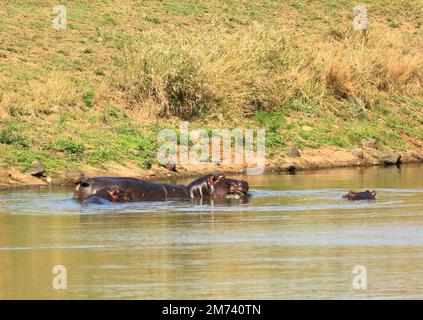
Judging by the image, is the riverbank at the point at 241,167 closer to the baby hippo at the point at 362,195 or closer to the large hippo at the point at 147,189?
the large hippo at the point at 147,189

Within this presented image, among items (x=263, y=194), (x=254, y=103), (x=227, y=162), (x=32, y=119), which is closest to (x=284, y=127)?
(x=254, y=103)

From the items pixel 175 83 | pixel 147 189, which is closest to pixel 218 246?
pixel 147 189

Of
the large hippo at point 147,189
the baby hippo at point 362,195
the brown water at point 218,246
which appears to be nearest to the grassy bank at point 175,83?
the large hippo at point 147,189

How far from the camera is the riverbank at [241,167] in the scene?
24.0 metres

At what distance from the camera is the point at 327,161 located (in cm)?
2914

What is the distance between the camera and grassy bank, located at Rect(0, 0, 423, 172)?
2719cm

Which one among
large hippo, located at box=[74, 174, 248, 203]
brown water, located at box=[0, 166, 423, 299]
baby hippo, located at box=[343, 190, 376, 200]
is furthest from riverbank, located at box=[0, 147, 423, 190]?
baby hippo, located at box=[343, 190, 376, 200]

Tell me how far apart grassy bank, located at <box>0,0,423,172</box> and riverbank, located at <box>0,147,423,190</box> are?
0.33m

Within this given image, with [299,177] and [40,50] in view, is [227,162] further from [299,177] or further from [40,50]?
[40,50]

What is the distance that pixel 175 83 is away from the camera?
2989 centimetres

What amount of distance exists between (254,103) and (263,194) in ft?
32.7

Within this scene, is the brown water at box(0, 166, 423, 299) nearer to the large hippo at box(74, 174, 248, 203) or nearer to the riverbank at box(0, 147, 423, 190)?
the large hippo at box(74, 174, 248, 203)

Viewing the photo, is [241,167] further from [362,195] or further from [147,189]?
[362,195]

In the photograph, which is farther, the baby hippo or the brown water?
the baby hippo
